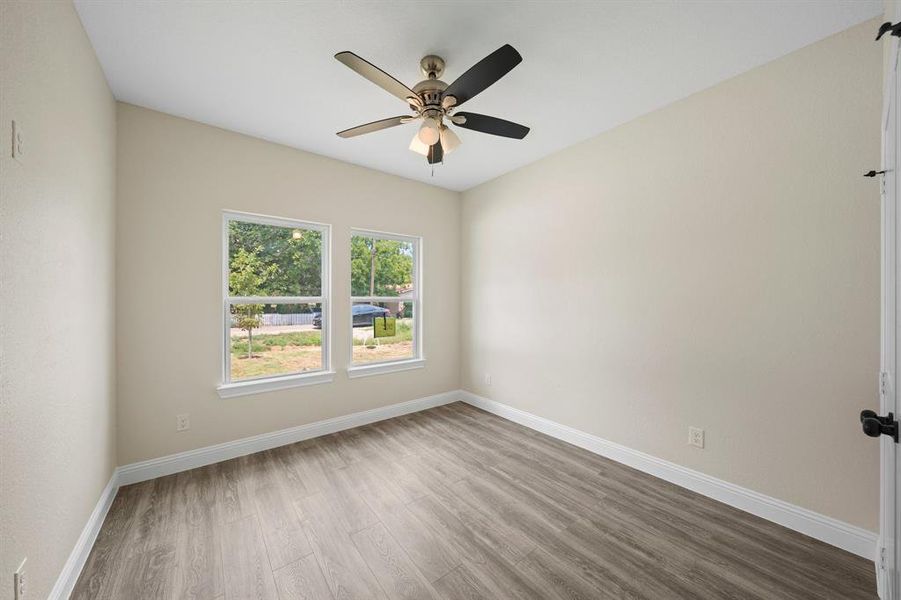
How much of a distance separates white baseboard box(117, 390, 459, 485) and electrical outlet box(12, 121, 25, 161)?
7.59ft

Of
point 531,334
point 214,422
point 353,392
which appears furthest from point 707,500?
point 214,422

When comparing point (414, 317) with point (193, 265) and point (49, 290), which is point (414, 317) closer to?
point (193, 265)

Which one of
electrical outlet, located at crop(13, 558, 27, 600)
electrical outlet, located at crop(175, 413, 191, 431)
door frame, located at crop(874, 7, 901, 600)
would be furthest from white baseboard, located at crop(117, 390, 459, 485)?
door frame, located at crop(874, 7, 901, 600)

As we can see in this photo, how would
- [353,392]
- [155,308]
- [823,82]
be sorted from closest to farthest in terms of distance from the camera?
1. [823,82]
2. [155,308]
3. [353,392]

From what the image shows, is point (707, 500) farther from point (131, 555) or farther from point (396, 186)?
point (396, 186)

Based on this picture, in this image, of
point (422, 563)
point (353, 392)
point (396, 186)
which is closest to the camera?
point (422, 563)

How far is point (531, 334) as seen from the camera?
3.60m

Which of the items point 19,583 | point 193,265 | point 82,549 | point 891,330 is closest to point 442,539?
point 19,583

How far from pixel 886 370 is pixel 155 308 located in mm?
4235

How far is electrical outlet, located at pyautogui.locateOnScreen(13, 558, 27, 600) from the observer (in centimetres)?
111

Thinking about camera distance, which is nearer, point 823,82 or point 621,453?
point 823,82

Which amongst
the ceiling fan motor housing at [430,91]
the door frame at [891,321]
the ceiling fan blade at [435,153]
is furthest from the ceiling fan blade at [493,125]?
the door frame at [891,321]

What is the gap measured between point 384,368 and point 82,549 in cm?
242

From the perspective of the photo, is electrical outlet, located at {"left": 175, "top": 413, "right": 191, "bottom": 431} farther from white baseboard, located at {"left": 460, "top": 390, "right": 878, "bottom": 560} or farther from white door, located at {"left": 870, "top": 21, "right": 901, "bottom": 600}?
white door, located at {"left": 870, "top": 21, "right": 901, "bottom": 600}
